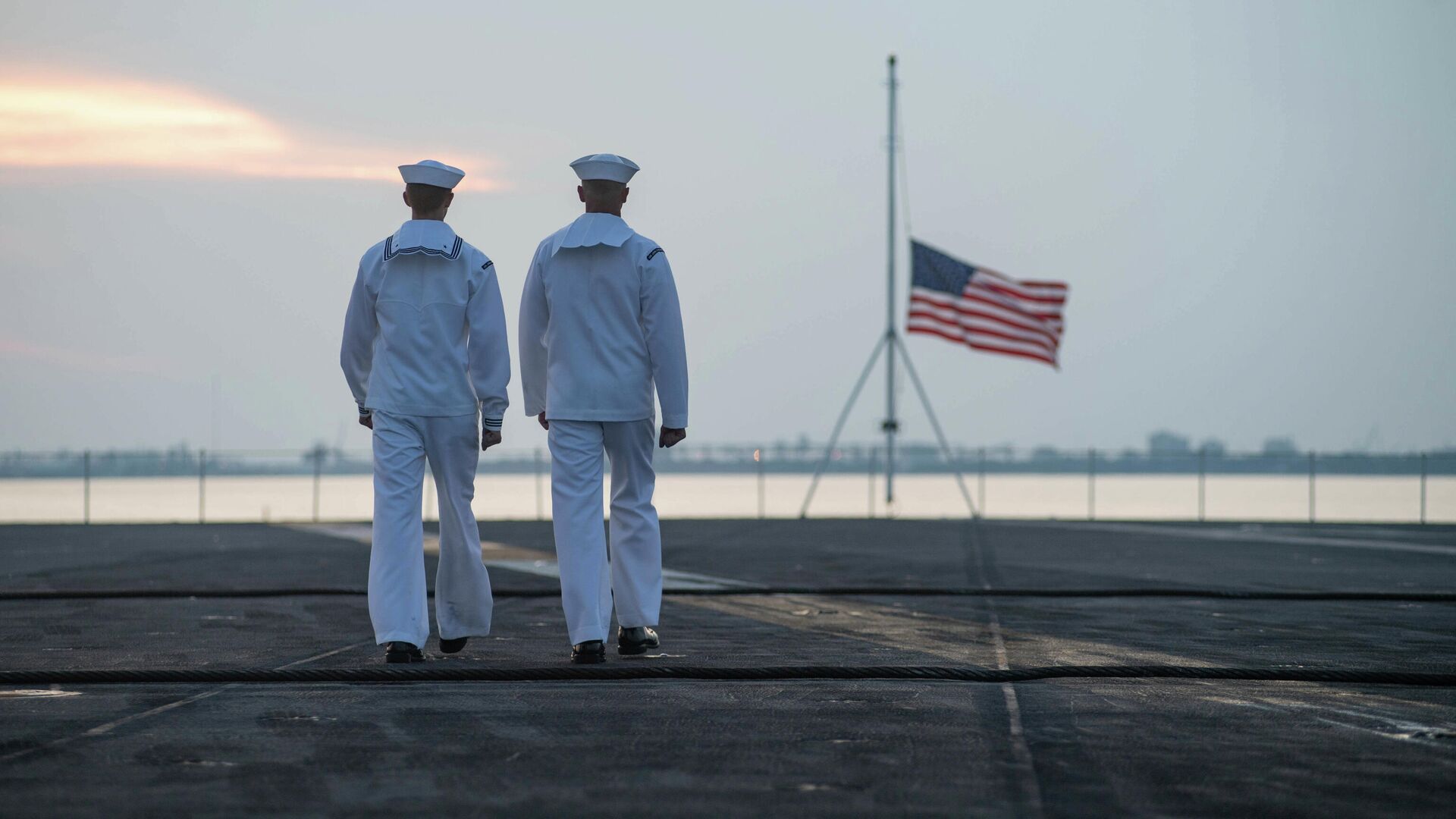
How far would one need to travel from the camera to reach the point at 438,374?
5102 mm

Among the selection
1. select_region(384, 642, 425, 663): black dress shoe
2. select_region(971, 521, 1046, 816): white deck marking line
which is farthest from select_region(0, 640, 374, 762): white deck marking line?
select_region(971, 521, 1046, 816): white deck marking line

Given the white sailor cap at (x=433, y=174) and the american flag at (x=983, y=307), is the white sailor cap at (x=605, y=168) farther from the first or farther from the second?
the american flag at (x=983, y=307)

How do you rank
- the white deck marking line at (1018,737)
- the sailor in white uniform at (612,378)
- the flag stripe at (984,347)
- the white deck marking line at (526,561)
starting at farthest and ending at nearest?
1. the flag stripe at (984,347)
2. the white deck marking line at (526,561)
3. the sailor in white uniform at (612,378)
4. the white deck marking line at (1018,737)

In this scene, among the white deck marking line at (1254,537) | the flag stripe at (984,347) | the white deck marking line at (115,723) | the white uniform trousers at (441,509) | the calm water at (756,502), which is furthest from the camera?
the calm water at (756,502)

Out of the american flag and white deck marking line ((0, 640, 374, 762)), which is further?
the american flag

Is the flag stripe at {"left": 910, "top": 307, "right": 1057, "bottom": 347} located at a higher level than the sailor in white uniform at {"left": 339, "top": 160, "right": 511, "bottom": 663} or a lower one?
higher

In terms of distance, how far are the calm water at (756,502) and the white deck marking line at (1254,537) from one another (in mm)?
4950

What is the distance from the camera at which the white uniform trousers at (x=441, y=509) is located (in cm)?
500

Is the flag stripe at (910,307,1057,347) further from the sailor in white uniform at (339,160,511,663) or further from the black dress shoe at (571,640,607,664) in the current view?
the black dress shoe at (571,640,607,664)

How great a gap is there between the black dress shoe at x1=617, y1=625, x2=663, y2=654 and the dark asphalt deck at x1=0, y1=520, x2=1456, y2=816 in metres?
0.13

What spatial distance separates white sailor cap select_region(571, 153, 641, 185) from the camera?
5.12 m

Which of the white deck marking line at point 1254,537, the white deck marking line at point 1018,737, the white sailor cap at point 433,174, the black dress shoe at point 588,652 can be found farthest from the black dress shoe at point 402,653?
the white deck marking line at point 1254,537

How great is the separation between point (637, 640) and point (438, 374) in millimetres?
1100

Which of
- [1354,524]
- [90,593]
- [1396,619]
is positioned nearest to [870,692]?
[1396,619]
